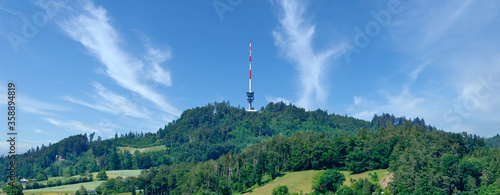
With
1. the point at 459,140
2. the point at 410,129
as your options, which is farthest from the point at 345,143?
the point at 459,140

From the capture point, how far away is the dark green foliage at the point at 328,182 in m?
89.9

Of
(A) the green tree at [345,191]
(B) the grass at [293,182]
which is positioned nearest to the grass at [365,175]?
(B) the grass at [293,182]

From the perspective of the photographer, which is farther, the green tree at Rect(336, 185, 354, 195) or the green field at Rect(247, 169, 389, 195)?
the green field at Rect(247, 169, 389, 195)

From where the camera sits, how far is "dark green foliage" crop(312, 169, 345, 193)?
89.9 m

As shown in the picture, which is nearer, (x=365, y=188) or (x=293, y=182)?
(x=365, y=188)

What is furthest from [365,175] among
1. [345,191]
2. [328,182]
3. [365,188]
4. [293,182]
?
[293,182]

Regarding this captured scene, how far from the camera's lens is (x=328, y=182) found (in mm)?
89938

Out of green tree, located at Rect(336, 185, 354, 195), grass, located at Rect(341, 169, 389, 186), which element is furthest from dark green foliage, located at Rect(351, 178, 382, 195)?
grass, located at Rect(341, 169, 389, 186)

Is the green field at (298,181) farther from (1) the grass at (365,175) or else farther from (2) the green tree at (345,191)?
(2) the green tree at (345,191)

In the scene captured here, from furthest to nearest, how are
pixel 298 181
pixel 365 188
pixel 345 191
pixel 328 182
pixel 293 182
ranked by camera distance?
pixel 298 181, pixel 293 182, pixel 328 182, pixel 345 191, pixel 365 188

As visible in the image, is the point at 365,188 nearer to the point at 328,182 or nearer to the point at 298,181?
the point at 328,182

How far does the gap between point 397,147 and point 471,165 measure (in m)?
26.8

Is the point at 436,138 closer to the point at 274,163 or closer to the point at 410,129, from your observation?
the point at 410,129

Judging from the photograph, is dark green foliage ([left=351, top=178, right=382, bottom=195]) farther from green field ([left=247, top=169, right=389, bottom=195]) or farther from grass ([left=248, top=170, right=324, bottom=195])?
grass ([left=248, top=170, right=324, bottom=195])
